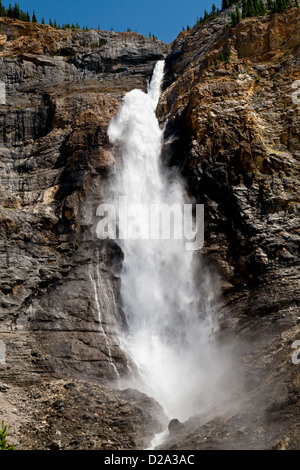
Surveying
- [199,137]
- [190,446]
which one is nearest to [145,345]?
[190,446]

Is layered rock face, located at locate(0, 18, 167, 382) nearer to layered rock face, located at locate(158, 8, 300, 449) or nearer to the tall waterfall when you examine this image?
the tall waterfall

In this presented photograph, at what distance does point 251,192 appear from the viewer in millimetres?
25750

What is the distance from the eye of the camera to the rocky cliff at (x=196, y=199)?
17.7 metres

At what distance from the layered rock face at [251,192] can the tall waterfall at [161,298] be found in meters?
1.32

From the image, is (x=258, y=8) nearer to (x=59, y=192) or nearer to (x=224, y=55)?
(x=224, y=55)

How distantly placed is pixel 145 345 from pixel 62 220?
9763 millimetres

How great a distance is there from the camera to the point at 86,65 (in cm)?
4241

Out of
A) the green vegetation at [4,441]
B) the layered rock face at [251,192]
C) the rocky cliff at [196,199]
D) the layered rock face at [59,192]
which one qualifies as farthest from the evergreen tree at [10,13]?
the green vegetation at [4,441]

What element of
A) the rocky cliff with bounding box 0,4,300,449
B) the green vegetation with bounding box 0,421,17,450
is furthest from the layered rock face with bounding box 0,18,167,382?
the green vegetation with bounding box 0,421,17,450

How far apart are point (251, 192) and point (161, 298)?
8.24 metres

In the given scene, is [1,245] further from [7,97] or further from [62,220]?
[7,97]

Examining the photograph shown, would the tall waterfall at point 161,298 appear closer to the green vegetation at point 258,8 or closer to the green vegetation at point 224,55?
the green vegetation at point 224,55
